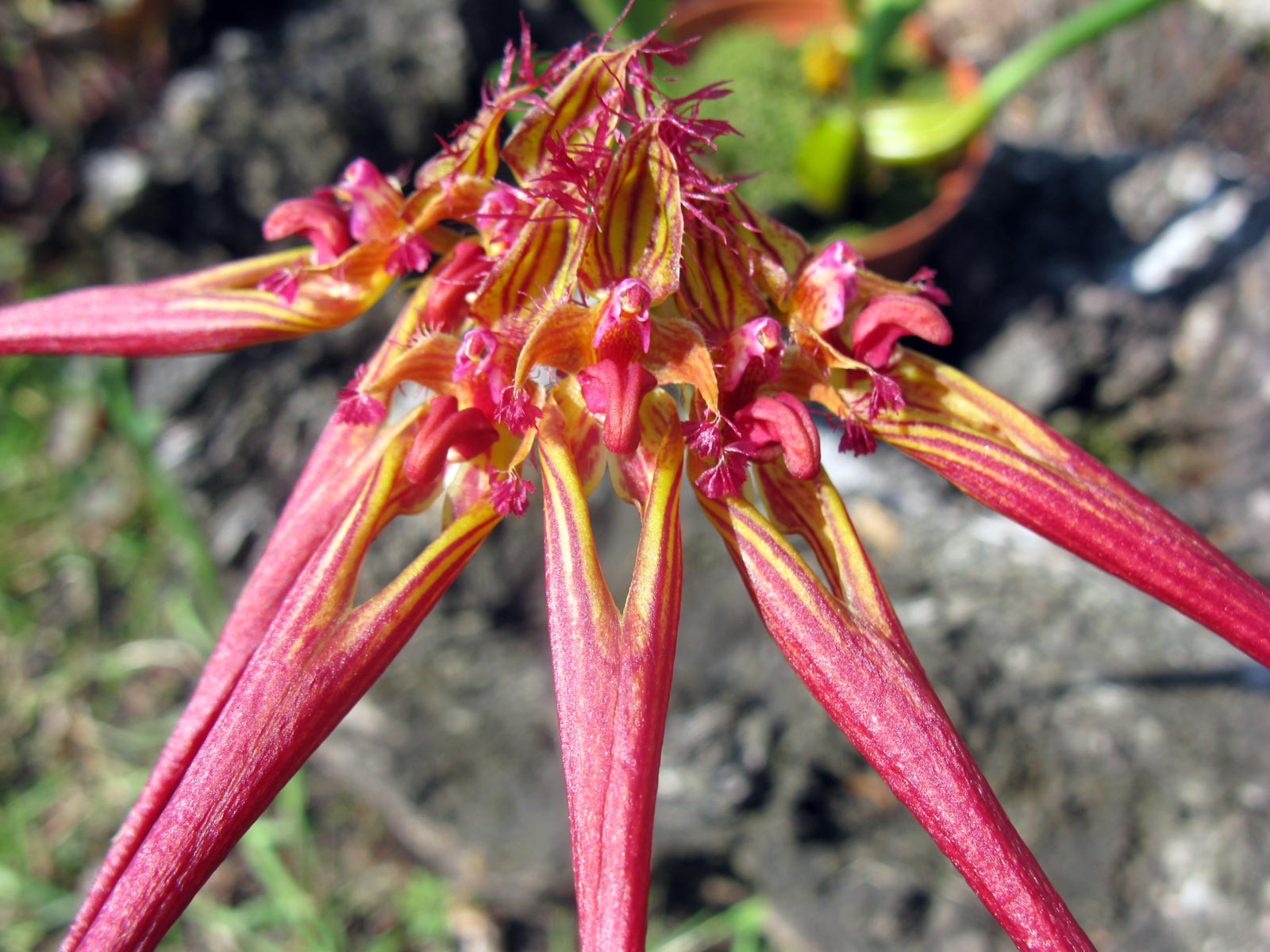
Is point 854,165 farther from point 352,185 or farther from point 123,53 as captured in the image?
point 123,53

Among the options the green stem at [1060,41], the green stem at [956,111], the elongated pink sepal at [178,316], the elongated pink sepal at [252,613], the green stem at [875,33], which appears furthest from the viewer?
the green stem at [875,33]

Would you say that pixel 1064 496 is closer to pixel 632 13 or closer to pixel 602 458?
pixel 602 458

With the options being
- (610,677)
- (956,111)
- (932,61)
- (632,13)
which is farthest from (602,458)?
(932,61)

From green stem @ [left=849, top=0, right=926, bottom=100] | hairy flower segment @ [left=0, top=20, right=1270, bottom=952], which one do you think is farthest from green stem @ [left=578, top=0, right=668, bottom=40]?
hairy flower segment @ [left=0, top=20, right=1270, bottom=952]

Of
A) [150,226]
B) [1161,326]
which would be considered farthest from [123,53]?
[1161,326]

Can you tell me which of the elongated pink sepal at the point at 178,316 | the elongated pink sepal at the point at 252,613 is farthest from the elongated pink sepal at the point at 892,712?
the elongated pink sepal at the point at 178,316

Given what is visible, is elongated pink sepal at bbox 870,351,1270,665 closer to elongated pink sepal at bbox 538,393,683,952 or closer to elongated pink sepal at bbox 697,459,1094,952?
elongated pink sepal at bbox 697,459,1094,952

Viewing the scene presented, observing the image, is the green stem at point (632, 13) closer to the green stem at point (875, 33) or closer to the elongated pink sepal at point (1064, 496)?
the green stem at point (875, 33)
